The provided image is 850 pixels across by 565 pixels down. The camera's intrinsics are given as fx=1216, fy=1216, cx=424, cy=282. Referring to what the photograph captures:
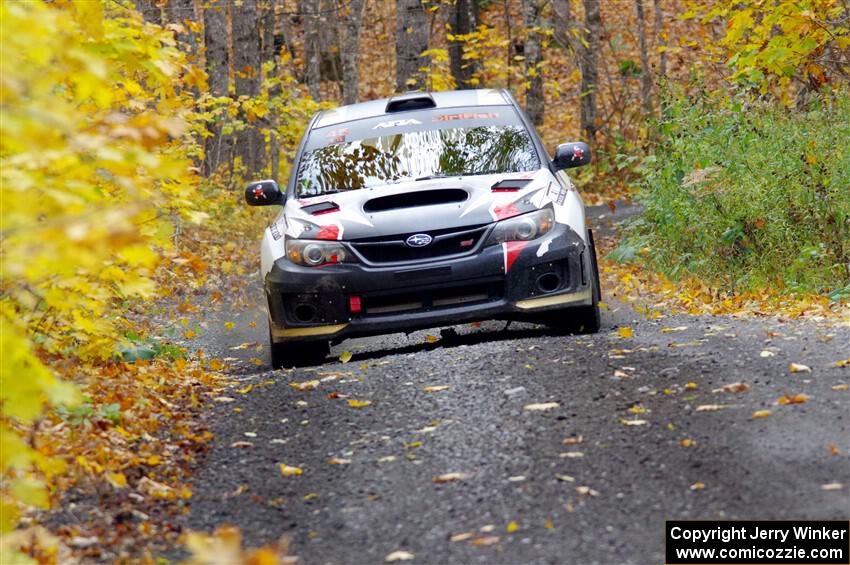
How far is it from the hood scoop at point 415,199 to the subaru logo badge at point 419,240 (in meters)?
0.32

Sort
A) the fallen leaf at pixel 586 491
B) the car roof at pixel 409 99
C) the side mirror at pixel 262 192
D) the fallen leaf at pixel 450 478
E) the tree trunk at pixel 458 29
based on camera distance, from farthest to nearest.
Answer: the tree trunk at pixel 458 29 → the car roof at pixel 409 99 → the side mirror at pixel 262 192 → the fallen leaf at pixel 450 478 → the fallen leaf at pixel 586 491

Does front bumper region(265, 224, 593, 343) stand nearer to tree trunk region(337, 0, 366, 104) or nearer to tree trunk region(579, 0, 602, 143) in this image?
tree trunk region(337, 0, 366, 104)

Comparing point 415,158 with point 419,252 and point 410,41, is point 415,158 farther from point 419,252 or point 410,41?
point 410,41

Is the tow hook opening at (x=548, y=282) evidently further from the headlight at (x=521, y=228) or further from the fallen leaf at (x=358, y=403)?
the fallen leaf at (x=358, y=403)

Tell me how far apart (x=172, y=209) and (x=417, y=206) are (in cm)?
299

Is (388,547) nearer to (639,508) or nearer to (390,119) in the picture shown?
(639,508)

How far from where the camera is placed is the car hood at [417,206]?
8406 mm

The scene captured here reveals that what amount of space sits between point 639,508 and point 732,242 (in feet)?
22.7

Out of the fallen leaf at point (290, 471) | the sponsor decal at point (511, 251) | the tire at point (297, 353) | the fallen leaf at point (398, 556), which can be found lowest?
the tire at point (297, 353)

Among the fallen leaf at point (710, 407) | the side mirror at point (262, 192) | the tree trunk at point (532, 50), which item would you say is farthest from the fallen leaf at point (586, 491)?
the tree trunk at point (532, 50)

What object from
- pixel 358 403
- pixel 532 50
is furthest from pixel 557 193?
pixel 532 50

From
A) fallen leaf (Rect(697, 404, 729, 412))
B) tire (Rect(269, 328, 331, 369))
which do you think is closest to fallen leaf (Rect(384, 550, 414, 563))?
fallen leaf (Rect(697, 404, 729, 412))

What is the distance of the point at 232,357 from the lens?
33.8 feet

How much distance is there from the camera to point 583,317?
8.84 metres
